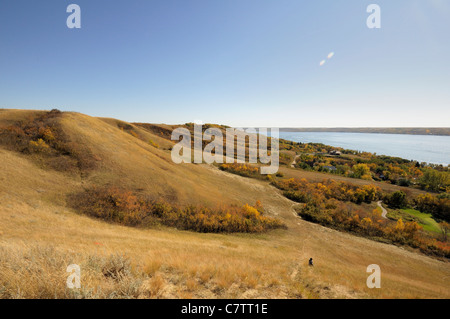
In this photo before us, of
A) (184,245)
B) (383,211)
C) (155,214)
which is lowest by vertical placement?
(383,211)

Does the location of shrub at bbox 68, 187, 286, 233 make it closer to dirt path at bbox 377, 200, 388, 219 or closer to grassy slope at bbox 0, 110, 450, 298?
grassy slope at bbox 0, 110, 450, 298

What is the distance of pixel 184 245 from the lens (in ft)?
42.7

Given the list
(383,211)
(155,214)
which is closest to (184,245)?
(155,214)

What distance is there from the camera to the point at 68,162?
72.7 feet

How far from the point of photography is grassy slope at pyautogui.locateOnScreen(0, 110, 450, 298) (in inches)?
251

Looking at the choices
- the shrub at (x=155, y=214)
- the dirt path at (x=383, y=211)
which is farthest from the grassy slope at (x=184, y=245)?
the dirt path at (x=383, y=211)

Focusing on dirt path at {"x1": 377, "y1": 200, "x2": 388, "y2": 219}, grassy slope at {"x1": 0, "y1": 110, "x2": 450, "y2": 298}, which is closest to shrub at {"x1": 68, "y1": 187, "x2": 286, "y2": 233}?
grassy slope at {"x1": 0, "y1": 110, "x2": 450, "y2": 298}

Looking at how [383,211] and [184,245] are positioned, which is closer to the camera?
[184,245]

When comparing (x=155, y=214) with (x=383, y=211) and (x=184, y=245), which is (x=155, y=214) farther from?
(x=383, y=211)

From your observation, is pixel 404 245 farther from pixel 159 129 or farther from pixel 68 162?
pixel 159 129

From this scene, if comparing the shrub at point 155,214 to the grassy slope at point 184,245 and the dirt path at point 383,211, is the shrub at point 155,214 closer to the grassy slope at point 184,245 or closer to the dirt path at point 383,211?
the grassy slope at point 184,245

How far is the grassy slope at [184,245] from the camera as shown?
637 centimetres
